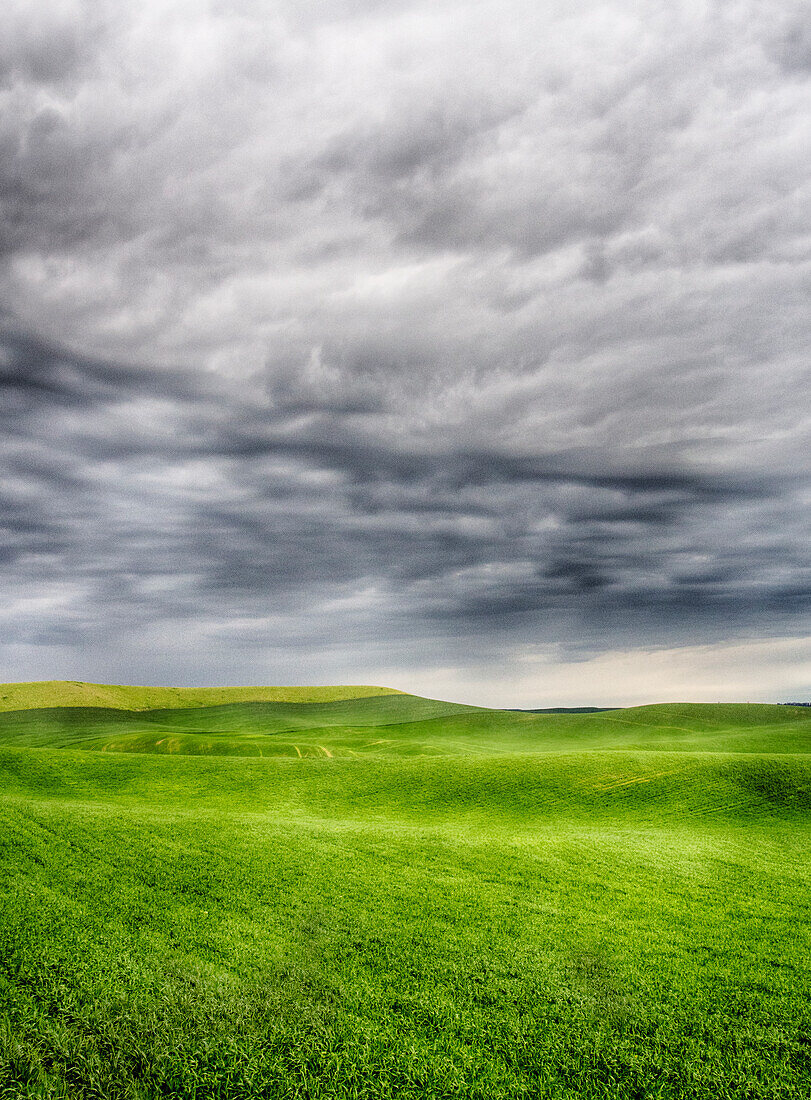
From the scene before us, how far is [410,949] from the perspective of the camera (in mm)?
13445

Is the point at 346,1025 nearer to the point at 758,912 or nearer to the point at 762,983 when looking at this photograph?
the point at 762,983

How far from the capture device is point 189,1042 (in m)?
9.73

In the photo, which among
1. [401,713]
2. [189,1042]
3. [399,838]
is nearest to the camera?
[189,1042]

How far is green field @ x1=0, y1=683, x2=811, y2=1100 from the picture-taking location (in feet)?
30.7

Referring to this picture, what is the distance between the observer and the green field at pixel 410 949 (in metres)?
9.37

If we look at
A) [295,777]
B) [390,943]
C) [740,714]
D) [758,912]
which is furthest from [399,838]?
[740,714]

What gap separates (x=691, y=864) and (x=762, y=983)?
9.12m

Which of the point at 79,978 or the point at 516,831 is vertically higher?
the point at 79,978

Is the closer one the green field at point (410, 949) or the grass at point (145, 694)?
the green field at point (410, 949)

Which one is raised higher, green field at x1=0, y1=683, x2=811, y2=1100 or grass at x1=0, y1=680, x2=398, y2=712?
green field at x1=0, y1=683, x2=811, y2=1100

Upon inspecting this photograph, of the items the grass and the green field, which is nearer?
the green field

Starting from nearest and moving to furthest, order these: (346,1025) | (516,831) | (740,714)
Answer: (346,1025) → (516,831) → (740,714)

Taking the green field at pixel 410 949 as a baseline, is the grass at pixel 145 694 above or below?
below

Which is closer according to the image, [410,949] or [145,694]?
[410,949]
